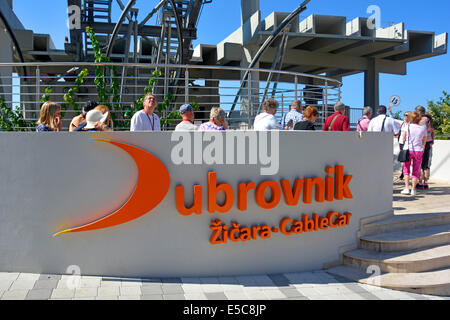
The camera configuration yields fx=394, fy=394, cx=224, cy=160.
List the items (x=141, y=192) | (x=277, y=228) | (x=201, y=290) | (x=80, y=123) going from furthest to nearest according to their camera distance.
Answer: (x=277, y=228) → (x=80, y=123) → (x=141, y=192) → (x=201, y=290)

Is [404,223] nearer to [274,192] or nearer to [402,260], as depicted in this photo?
[402,260]

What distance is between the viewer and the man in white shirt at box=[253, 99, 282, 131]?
5965 millimetres

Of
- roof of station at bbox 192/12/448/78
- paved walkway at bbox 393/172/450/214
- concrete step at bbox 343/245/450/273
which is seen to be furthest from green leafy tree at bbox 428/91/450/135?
concrete step at bbox 343/245/450/273

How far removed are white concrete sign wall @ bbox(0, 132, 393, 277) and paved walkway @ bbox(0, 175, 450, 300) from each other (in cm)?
16

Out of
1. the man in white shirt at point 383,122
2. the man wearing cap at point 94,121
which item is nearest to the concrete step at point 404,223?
the man in white shirt at point 383,122

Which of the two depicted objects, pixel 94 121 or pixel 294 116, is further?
pixel 294 116

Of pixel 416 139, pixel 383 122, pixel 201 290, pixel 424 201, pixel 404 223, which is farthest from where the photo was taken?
pixel 416 139

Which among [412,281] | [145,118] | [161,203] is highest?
[145,118]

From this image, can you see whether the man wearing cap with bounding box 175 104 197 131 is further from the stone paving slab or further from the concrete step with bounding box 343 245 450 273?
the concrete step with bounding box 343 245 450 273

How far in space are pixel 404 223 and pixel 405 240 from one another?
77cm

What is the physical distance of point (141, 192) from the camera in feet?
16.6

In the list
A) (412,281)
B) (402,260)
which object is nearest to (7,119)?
(402,260)

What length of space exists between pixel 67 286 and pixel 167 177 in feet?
5.80
